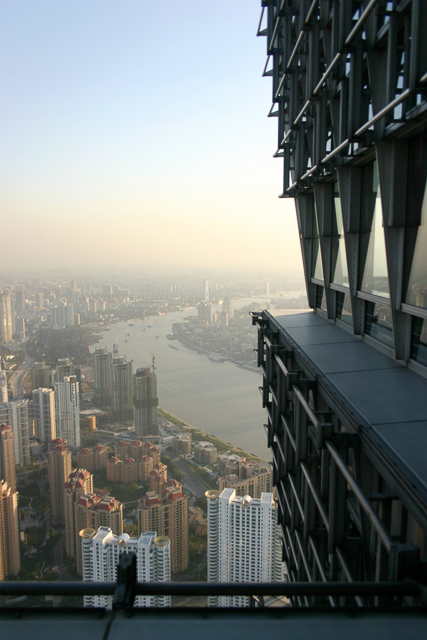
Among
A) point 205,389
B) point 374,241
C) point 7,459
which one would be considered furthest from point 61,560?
point 374,241

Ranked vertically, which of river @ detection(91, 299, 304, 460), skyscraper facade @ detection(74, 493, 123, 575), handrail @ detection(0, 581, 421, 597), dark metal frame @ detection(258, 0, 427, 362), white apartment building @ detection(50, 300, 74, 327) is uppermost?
dark metal frame @ detection(258, 0, 427, 362)

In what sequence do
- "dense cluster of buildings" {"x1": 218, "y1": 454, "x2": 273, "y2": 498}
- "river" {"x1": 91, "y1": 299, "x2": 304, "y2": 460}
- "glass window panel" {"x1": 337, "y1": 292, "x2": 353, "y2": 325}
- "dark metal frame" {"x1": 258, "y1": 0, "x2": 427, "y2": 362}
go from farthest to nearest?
"river" {"x1": 91, "y1": 299, "x2": 304, "y2": 460} → "dense cluster of buildings" {"x1": 218, "y1": 454, "x2": 273, "y2": 498} → "glass window panel" {"x1": 337, "y1": 292, "x2": 353, "y2": 325} → "dark metal frame" {"x1": 258, "y1": 0, "x2": 427, "y2": 362}

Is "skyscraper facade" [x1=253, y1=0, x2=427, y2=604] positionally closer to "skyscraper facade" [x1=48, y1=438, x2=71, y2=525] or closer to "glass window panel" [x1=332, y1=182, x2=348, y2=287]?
"glass window panel" [x1=332, y1=182, x2=348, y2=287]

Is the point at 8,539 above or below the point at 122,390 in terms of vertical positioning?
below

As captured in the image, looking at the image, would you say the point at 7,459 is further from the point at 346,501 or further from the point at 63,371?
the point at 346,501

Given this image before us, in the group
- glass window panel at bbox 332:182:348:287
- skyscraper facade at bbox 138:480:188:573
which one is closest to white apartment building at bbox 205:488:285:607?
skyscraper facade at bbox 138:480:188:573

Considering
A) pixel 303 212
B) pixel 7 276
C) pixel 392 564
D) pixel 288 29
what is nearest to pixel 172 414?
pixel 303 212
